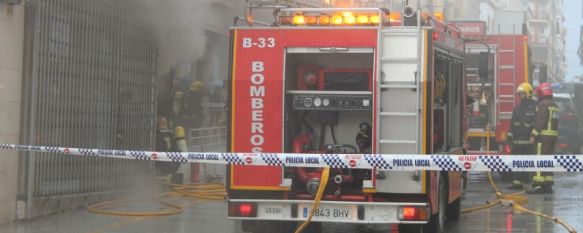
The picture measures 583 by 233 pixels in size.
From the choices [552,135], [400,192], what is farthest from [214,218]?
[552,135]

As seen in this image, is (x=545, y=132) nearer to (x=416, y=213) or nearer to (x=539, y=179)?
(x=539, y=179)

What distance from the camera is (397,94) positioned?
21.0 ft

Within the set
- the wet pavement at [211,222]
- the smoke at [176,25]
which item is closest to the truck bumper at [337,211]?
the wet pavement at [211,222]

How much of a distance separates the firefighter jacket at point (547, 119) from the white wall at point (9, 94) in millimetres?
7786

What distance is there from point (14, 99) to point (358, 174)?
164 inches

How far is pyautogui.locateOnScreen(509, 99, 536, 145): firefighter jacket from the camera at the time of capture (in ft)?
42.0

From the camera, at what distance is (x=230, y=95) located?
6.71 m

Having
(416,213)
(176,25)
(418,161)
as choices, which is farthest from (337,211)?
(176,25)

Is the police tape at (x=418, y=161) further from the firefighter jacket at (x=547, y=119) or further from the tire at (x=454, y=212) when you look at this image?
the firefighter jacket at (x=547, y=119)

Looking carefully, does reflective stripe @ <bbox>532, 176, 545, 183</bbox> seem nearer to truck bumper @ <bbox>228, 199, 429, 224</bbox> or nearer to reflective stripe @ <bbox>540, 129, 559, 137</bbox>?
reflective stripe @ <bbox>540, 129, 559, 137</bbox>

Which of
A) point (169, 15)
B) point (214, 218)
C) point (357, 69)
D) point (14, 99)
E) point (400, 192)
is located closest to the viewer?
point (400, 192)

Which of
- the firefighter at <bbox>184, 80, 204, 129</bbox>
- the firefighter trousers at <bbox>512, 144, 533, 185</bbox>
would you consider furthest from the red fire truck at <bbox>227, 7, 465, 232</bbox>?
the firefighter at <bbox>184, 80, 204, 129</bbox>

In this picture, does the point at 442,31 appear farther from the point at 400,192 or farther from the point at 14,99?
the point at 14,99

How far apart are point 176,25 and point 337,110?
211 inches
